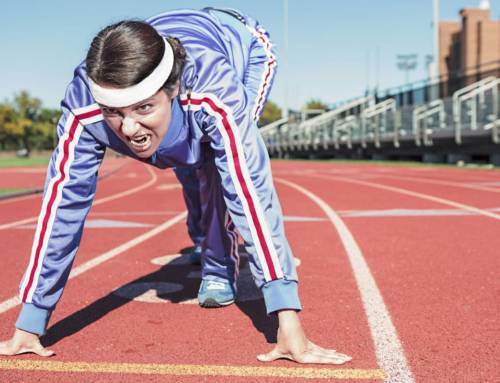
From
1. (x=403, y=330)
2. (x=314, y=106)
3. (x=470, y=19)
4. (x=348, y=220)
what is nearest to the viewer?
(x=403, y=330)

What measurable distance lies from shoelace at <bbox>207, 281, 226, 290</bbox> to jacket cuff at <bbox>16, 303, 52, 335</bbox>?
1.17m

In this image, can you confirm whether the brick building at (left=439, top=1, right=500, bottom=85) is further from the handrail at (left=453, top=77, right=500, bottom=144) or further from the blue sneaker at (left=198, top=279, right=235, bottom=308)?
the blue sneaker at (left=198, top=279, right=235, bottom=308)

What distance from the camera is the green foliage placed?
9506 centimetres

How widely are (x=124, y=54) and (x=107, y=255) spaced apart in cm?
339

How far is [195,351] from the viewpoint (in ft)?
9.76

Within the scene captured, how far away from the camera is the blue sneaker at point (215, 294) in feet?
12.5

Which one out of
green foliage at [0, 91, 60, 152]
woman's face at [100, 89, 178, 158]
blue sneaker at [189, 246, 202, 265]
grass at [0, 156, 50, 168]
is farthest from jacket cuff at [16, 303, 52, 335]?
green foliage at [0, 91, 60, 152]

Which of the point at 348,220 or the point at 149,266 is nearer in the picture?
the point at 149,266

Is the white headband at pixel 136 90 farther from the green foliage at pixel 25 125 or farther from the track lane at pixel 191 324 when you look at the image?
the green foliage at pixel 25 125

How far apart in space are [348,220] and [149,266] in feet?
11.2

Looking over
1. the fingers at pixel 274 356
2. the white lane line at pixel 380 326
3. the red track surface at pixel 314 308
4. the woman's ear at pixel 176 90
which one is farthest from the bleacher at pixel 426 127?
the woman's ear at pixel 176 90

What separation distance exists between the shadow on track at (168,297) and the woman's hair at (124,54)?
53.2 inches

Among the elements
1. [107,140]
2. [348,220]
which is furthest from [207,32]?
[348,220]

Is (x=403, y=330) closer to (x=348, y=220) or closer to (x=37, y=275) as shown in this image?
(x=37, y=275)
